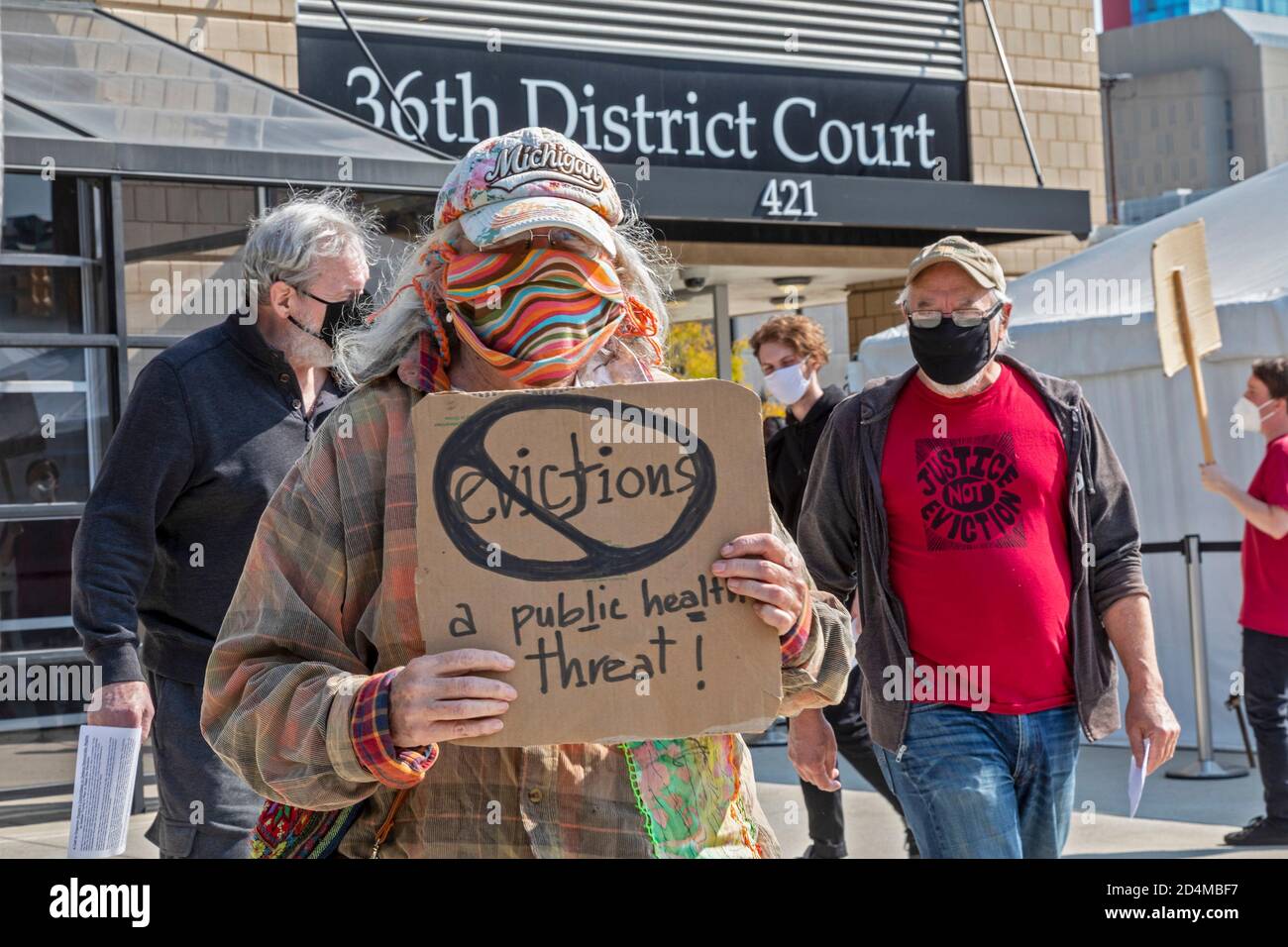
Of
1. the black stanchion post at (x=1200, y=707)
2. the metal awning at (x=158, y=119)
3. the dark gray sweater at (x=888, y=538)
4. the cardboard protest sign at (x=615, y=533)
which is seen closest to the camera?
the cardboard protest sign at (x=615, y=533)

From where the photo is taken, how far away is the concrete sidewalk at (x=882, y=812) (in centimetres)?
705

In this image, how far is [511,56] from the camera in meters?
12.2

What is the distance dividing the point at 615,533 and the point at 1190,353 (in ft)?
20.7

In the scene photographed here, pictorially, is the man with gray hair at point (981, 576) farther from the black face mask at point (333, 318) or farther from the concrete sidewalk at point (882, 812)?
the concrete sidewalk at point (882, 812)

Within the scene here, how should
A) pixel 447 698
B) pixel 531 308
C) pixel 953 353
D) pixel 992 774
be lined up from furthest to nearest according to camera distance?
1. pixel 953 353
2. pixel 992 774
3. pixel 531 308
4. pixel 447 698

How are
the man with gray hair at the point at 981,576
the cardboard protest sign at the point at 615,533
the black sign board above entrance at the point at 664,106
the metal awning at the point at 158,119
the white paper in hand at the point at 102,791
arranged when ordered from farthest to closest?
the black sign board above entrance at the point at 664,106 < the metal awning at the point at 158,119 < the man with gray hair at the point at 981,576 < the white paper in hand at the point at 102,791 < the cardboard protest sign at the point at 615,533

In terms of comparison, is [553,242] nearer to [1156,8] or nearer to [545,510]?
[545,510]

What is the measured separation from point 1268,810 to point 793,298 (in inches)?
376

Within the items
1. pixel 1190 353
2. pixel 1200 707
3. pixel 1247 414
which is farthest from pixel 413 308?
pixel 1247 414

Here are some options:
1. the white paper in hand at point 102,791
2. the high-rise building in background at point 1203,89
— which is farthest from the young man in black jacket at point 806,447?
the high-rise building in background at point 1203,89

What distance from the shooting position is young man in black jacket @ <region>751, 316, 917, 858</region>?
665cm

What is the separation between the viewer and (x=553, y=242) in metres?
2.25

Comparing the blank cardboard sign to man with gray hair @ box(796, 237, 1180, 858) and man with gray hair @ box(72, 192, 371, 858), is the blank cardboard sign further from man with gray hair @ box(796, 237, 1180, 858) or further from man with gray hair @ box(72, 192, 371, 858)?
man with gray hair @ box(72, 192, 371, 858)

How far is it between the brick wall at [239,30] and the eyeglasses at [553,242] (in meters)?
9.16
